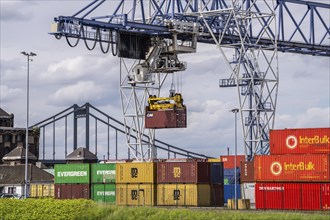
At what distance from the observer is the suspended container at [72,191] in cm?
8306

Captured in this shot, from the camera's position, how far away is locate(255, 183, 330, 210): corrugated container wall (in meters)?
59.7

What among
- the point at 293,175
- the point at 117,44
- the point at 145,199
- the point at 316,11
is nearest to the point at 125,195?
the point at 145,199

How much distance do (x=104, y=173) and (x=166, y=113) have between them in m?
9.57

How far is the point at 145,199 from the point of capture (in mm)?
77562

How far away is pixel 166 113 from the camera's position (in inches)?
3342

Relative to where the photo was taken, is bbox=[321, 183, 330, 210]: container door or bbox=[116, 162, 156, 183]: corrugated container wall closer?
bbox=[321, 183, 330, 210]: container door

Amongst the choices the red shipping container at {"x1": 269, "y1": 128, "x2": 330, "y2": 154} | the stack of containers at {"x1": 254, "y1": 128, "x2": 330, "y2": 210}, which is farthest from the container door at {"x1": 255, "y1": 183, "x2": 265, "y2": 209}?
the red shipping container at {"x1": 269, "y1": 128, "x2": 330, "y2": 154}

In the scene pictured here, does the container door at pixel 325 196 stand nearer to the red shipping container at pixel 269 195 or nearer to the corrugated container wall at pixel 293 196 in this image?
the corrugated container wall at pixel 293 196

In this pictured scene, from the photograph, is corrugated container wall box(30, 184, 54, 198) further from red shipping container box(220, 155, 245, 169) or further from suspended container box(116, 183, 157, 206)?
suspended container box(116, 183, 157, 206)

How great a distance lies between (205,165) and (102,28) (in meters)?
17.8

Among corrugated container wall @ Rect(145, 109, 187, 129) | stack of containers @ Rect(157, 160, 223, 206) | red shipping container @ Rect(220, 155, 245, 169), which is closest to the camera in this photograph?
stack of containers @ Rect(157, 160, 223, 206)

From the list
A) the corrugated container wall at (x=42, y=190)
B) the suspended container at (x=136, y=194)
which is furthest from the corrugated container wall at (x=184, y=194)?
the corrugated container wall at (x=42, y=190)

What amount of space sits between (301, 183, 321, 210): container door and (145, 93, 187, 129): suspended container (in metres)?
25.6

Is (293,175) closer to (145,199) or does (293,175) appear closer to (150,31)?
A: (145,199)
